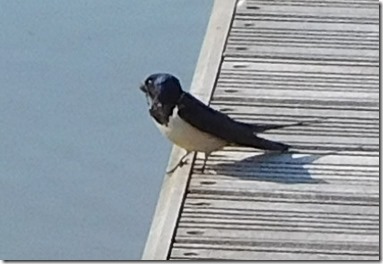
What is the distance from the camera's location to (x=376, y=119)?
18.4 feet

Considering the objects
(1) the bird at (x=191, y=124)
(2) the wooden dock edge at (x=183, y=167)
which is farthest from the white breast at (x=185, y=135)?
(2) the wooden dock edge at (x=183, y=167)

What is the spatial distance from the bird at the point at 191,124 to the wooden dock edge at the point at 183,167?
0.34ft

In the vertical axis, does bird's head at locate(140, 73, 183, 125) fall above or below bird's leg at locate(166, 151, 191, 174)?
above

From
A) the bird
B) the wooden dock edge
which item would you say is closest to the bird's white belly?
the bird

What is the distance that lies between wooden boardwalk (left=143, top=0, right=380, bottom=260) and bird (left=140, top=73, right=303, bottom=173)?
85 millimetres

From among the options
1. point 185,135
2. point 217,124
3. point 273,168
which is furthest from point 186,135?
point 273,168

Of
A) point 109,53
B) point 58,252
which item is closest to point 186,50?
point 109,53

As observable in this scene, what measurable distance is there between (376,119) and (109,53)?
7.33 feet

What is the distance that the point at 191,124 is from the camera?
5148 mm

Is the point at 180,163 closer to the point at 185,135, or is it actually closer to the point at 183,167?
the point at 183,167

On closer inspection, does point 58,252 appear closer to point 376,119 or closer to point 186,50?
point 376,119

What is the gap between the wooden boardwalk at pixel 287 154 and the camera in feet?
15.4

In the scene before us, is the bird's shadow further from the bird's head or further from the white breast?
the bird's head

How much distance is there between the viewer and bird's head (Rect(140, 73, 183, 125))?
516 centimetres
